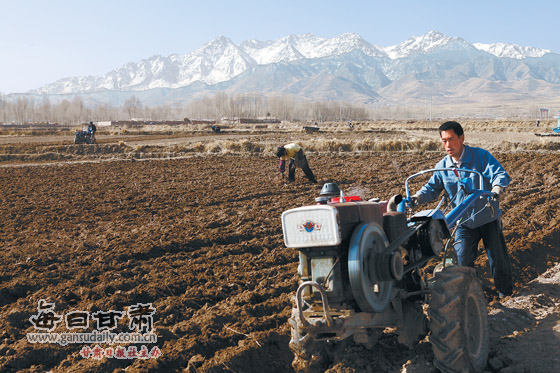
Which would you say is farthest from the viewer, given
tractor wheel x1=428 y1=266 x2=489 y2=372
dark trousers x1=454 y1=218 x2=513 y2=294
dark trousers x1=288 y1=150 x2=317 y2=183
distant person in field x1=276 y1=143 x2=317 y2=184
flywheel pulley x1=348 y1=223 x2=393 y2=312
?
dark trousers x1=288 y1=150 x2=317 y2=183

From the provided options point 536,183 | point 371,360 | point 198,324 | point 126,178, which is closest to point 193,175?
point 126,178

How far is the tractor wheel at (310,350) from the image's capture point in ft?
13.3

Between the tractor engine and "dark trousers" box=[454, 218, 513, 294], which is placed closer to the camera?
the tractor engine

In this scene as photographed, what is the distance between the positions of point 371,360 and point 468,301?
0.98 meters

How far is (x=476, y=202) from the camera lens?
538 centimetres

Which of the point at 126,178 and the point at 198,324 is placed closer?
the point at 198,324

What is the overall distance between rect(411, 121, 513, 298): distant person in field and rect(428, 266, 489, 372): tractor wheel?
1038 millimetres

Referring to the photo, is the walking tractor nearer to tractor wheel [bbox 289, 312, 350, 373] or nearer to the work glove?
tractor wheel [bbox 289, 312, 350, 373]

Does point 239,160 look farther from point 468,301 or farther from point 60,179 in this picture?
point 468,301

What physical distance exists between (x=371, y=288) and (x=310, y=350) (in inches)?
28.0

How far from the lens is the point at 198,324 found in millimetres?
5691

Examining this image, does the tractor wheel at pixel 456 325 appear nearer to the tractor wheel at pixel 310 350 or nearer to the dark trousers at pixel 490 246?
the tractor wheel at pixel 310 350

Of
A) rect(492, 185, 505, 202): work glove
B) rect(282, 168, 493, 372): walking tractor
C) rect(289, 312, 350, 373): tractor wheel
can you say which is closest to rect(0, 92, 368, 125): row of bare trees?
rect(492, 185, 505, 202): work glove

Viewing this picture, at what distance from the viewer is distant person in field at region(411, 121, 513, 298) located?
5234 mm
